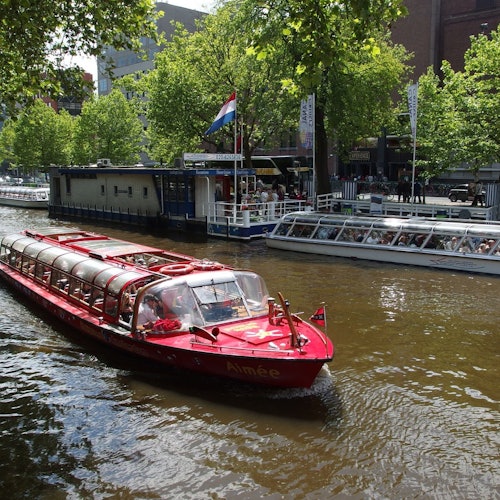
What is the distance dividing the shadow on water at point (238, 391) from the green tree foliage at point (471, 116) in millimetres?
19942

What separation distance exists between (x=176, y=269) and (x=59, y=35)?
7.03 m

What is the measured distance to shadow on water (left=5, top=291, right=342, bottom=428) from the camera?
352 inches

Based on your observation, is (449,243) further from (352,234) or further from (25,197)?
(25,197)

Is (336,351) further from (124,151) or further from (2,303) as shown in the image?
(124,151)

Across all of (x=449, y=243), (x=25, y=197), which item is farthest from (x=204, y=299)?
(x=25, y=197)

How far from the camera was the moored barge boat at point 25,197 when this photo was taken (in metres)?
46.7

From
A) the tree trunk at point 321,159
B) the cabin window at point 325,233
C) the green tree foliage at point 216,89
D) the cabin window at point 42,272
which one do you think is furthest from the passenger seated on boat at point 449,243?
the green tree foliage at point 216,89

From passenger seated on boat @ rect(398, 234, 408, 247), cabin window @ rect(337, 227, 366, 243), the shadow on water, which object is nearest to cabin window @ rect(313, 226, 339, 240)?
cabin window @ rect(337, 227, 366, 243)

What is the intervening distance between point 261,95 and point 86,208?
15675 mm

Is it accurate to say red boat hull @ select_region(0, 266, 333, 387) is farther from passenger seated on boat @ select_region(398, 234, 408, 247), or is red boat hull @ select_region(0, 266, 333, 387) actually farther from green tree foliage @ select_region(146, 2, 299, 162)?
green tree foliage @ select_region(146, 2, 299, 162)

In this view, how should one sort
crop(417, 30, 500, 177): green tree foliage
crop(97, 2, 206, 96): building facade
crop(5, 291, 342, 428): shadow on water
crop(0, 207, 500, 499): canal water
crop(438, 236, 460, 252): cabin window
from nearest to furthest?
crop(0, 207, 500, 499): canal water
crop(5, 291, 342, 428): shadow on water
crop(438, 236, 460, 252): cabin window
crop(417, 30, 500, 177): green tree foliage
crop(97, 2, 206, 96): building facade

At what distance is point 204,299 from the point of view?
10469 millimetres

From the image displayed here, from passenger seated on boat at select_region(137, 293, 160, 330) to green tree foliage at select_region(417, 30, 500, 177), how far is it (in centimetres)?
2071

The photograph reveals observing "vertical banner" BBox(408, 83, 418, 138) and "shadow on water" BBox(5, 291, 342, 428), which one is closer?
"shadow on water" BBox(5, 291, 342, 428)
